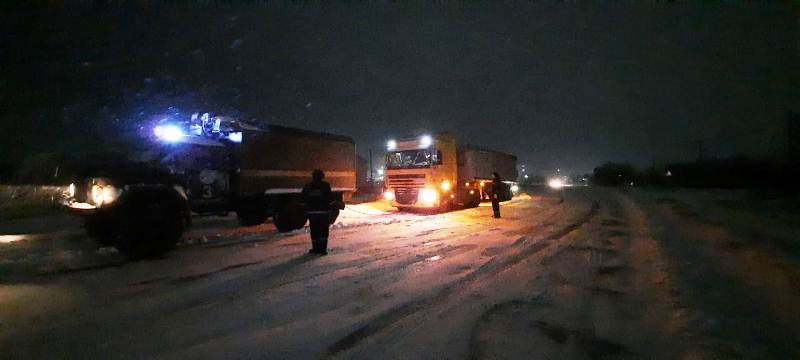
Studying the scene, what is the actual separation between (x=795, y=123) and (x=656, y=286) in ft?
167

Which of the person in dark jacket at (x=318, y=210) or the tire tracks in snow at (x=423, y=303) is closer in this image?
the tire tracks in snow at (x=423, y=303)

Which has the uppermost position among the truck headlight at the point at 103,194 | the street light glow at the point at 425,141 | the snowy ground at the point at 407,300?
the street light glow at the point at 425,141

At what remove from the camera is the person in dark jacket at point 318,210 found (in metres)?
9.09

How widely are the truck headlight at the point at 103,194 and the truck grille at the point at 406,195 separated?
41.1ft

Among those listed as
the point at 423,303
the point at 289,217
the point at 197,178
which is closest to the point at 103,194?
the point at 197,178

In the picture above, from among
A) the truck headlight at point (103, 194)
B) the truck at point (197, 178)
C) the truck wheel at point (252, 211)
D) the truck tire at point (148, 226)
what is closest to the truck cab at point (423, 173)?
the truck at point (197, 178)

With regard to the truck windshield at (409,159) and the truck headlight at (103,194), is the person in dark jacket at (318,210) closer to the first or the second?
the truck headlight at (103,194)

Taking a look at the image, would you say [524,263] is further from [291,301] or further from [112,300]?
[112,300]

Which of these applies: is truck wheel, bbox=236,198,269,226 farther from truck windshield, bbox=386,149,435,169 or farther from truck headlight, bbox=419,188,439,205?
truck windshield, bbox=386,149,435,169

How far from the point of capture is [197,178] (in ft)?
35.6

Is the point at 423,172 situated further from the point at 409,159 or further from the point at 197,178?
the point at 197,178

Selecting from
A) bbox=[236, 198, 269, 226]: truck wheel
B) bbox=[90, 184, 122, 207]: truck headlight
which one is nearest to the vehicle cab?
bbox=[236, 198, 269, 226]: truck wheel

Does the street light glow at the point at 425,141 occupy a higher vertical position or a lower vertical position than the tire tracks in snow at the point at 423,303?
higher

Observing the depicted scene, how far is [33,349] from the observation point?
14.0 ft
